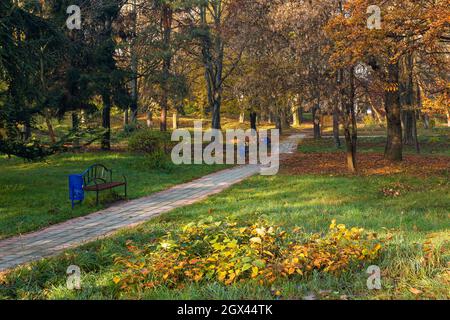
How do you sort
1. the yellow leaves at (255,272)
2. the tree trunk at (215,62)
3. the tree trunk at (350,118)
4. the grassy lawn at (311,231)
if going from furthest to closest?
the tree trunk at (215,62) → the tree trunk at (350,118) → the yellow leaves at (255,272) → the grassy lawn at (311,231)

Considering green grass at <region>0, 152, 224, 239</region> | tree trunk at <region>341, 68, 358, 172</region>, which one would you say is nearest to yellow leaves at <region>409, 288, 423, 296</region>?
green grass at <region>0, 152, 224, 239</region>

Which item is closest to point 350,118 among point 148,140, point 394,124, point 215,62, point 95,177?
point 394,124

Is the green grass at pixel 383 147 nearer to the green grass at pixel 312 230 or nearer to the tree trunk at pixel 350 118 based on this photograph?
the tree trunk at pixel 350 118

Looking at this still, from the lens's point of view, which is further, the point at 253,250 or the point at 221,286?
the point at 253,250

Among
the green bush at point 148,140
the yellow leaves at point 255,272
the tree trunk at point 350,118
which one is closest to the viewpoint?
the yellow leaves at point 255,272

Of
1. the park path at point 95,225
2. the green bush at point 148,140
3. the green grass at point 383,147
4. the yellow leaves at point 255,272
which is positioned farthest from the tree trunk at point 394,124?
the yellow leaves at point 255,272

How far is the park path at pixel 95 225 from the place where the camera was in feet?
24.1

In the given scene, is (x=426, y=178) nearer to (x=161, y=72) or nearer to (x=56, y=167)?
(x=56, y=167)

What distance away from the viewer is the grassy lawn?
4.56m

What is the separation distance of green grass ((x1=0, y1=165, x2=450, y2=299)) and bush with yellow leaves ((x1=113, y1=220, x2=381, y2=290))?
0.47ft

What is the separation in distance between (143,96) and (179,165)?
14.3 meters

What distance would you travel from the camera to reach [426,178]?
15484mm

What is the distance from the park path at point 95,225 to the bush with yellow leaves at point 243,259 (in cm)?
223
